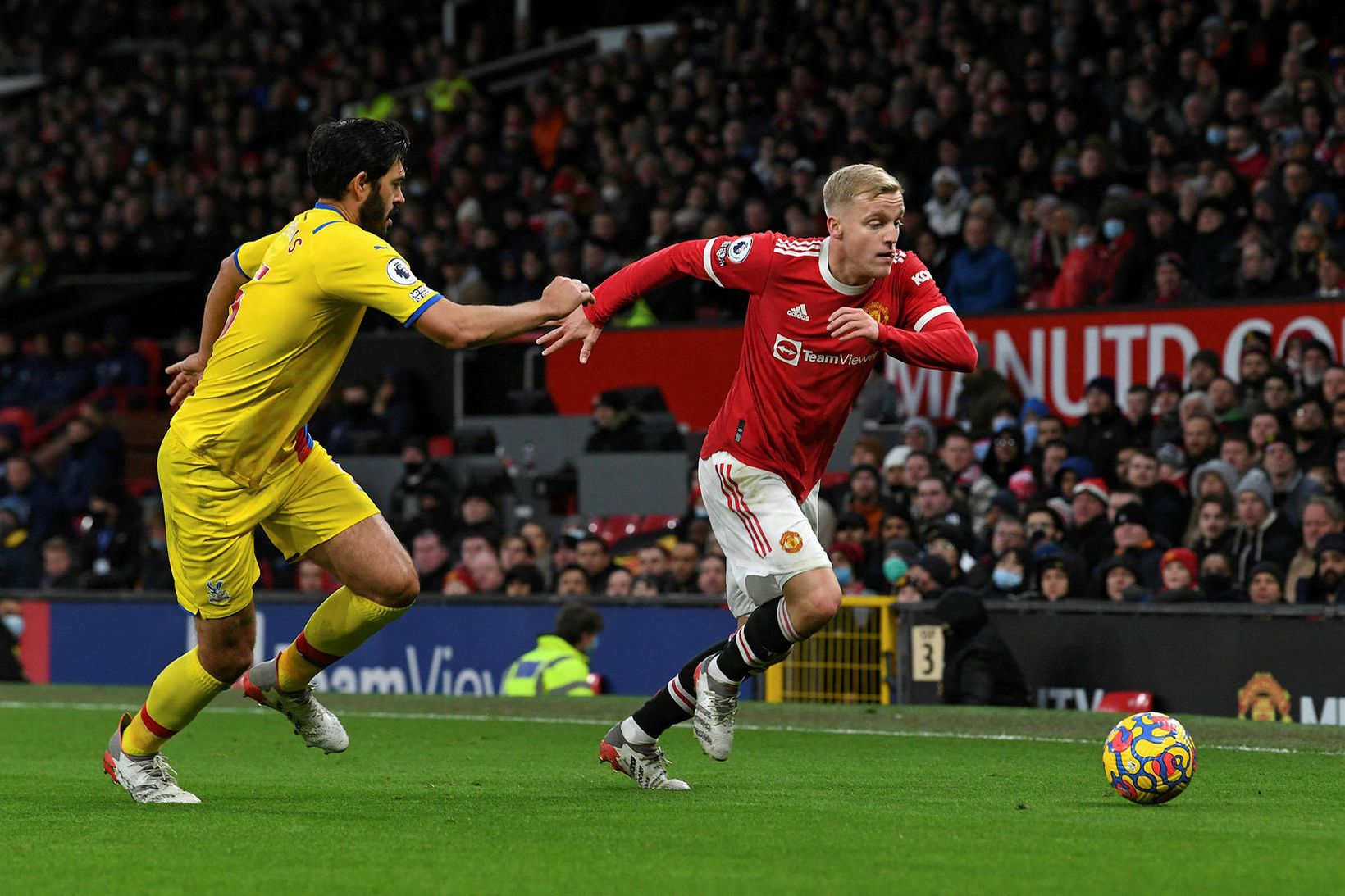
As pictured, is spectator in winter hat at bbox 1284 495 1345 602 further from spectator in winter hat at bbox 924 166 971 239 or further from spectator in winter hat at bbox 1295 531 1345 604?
spectator in winter hat at bbox 924 166 971 239

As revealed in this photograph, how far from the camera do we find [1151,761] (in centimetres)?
720

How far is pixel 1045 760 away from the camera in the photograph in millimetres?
9367

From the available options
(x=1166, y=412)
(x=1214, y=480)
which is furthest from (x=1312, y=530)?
(x=1166, y=412)

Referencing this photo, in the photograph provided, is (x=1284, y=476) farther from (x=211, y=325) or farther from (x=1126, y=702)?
(x=211, y=325)

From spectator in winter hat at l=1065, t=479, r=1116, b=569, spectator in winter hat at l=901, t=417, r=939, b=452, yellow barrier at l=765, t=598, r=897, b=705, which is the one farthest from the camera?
spectator in winter hat at l=901, t=417, r=939, b=452

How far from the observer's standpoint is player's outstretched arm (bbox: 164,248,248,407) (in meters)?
7.71

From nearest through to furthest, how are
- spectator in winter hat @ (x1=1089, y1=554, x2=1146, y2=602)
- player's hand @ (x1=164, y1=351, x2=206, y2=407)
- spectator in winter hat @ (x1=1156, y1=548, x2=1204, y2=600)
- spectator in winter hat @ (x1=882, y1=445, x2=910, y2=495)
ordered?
player's hand @ (x1=164, y1=351, x2=206, y2=407) < spectator in winter hat @ (x1=1156, y1=548, x2=1204, y2=600) < spectator in winter hat @ (x1=1089, y1=554, x2=1146, y2=602) < spectator in winter hat @ (x1=882, y1=445, x2=910, y2=495)

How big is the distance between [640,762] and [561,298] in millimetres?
1872

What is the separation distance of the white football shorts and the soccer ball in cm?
126

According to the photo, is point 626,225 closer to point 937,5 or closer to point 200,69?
point 937,5

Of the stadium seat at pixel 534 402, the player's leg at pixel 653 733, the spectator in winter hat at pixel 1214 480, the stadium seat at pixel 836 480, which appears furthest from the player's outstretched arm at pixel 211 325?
the stadium seat at pixel 534 402

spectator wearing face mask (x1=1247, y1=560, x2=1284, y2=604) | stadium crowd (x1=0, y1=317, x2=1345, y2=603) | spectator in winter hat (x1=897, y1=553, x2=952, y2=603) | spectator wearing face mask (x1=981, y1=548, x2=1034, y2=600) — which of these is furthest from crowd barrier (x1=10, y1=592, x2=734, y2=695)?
spectator wearing face mask (x1=1247, y1=560, x2=1284, y2=604)

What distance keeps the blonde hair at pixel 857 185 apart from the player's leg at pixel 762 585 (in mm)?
1049

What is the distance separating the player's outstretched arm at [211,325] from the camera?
303 inches
